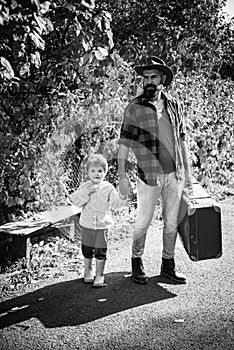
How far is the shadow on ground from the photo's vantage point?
Result: 13.2 ft

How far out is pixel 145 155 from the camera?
14.8ft

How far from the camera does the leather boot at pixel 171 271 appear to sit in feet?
15.5

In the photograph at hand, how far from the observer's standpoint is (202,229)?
4531mm

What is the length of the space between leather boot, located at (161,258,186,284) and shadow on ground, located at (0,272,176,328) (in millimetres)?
97

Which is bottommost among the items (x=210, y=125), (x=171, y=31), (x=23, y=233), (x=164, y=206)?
(x=23, y=233)

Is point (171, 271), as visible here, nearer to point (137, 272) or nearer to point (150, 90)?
point (137, 272)

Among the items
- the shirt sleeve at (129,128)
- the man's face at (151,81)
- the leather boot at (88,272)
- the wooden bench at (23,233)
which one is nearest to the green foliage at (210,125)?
the wooden bench at (23,233)

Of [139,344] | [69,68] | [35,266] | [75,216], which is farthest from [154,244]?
[139,344]

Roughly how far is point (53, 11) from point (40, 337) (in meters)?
2.48

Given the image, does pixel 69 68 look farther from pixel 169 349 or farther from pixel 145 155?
pixel 169 349

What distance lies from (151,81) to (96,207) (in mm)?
1073

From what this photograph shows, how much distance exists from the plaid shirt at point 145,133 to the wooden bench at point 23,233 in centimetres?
119

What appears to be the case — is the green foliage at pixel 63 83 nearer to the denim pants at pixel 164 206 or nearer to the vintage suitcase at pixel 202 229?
the denim pants at pixel 164 206

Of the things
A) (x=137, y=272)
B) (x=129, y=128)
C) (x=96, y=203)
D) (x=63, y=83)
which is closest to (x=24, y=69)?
(x=63, y=83)
